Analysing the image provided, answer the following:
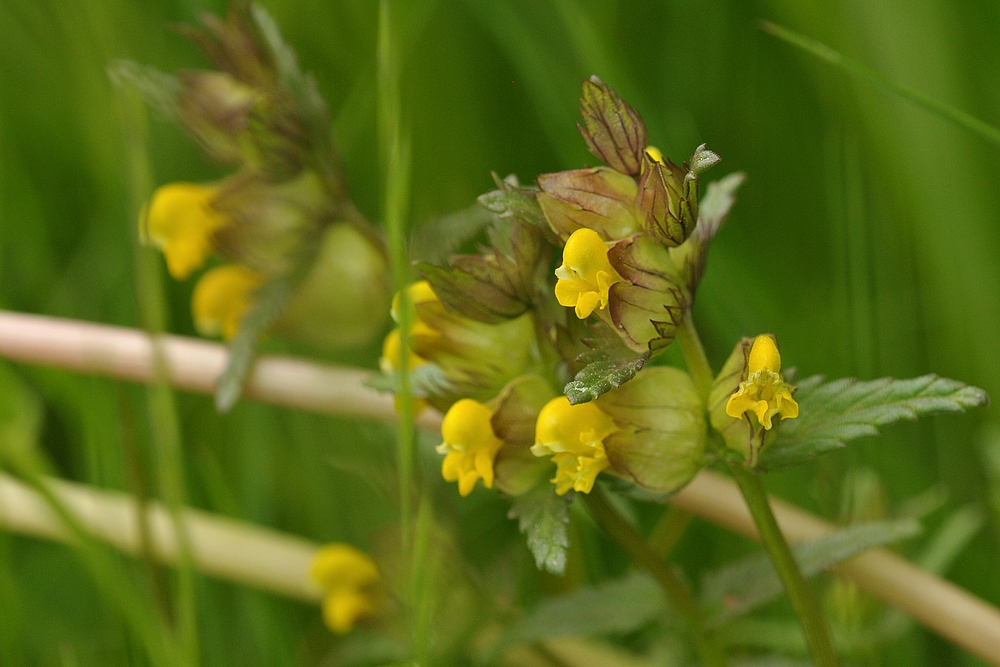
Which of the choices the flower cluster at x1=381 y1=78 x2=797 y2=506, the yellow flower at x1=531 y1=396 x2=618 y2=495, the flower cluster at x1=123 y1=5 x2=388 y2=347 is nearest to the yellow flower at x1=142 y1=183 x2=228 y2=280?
the flower cluster at x1=123 y1=5 x2=388 y2=347

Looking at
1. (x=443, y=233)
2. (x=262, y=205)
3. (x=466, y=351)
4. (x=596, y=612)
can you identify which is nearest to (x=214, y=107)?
(x=262, y=205)

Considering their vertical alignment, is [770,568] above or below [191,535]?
below

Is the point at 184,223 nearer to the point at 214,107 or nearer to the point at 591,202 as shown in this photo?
the point at 214,107

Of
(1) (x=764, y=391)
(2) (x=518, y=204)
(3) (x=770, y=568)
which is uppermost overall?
(2) (x=518, y=204)

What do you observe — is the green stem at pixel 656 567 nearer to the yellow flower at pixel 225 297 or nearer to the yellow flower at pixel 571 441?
the yellow flower at pixel 571 441

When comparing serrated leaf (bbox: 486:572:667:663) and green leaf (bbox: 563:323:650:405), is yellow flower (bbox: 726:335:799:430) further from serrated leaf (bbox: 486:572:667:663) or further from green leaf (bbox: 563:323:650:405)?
serrated leaf (bbox: 486:572:667:663)

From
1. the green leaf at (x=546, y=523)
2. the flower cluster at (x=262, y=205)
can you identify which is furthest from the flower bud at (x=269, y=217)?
the green leaf at (x=546, y=523)

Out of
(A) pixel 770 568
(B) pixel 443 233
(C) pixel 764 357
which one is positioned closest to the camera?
(C) pixel 764 357

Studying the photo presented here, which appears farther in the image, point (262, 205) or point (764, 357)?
point (262, 205)
